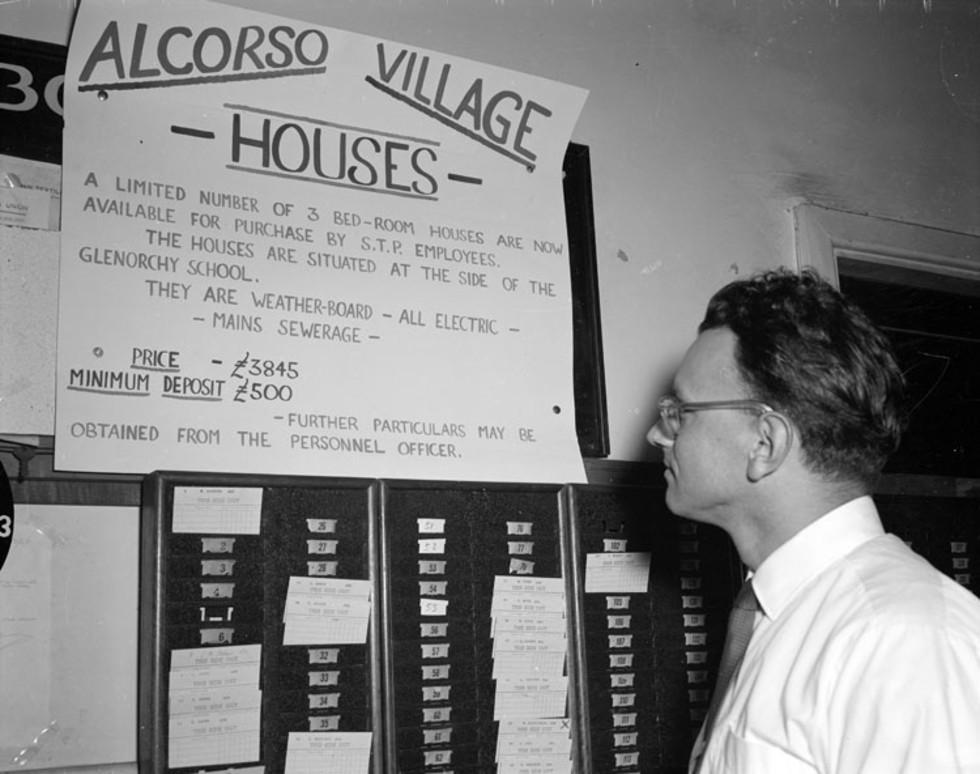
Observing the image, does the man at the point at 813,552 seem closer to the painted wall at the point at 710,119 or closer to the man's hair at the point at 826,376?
the man's hair at the point at 826,376

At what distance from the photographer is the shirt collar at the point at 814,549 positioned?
1.42 m

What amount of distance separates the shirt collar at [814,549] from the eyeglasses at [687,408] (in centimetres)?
17

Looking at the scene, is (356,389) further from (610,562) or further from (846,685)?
(846,685)

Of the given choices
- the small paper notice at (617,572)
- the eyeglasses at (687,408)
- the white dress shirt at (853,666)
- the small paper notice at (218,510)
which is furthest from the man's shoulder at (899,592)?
the small paper notice at (218,510)

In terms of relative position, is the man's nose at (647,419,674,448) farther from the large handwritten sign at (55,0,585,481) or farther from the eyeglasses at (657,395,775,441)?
the large handwritten sign at (55,0,585,481)

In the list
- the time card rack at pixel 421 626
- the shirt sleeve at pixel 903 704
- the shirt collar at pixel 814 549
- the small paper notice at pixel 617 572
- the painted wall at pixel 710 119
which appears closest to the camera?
the shirt sleeve at pixel 903 704

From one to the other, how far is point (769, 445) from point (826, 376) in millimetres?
120

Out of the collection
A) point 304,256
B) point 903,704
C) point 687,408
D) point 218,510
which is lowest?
point 903,704

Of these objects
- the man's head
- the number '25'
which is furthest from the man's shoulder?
the number '25'

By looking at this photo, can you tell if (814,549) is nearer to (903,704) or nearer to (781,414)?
(781,414)

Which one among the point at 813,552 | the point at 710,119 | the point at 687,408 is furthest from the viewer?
the point at 710,119

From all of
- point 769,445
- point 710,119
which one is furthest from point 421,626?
point 710,119

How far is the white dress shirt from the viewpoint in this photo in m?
1.15

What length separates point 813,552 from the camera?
1.43 meters
